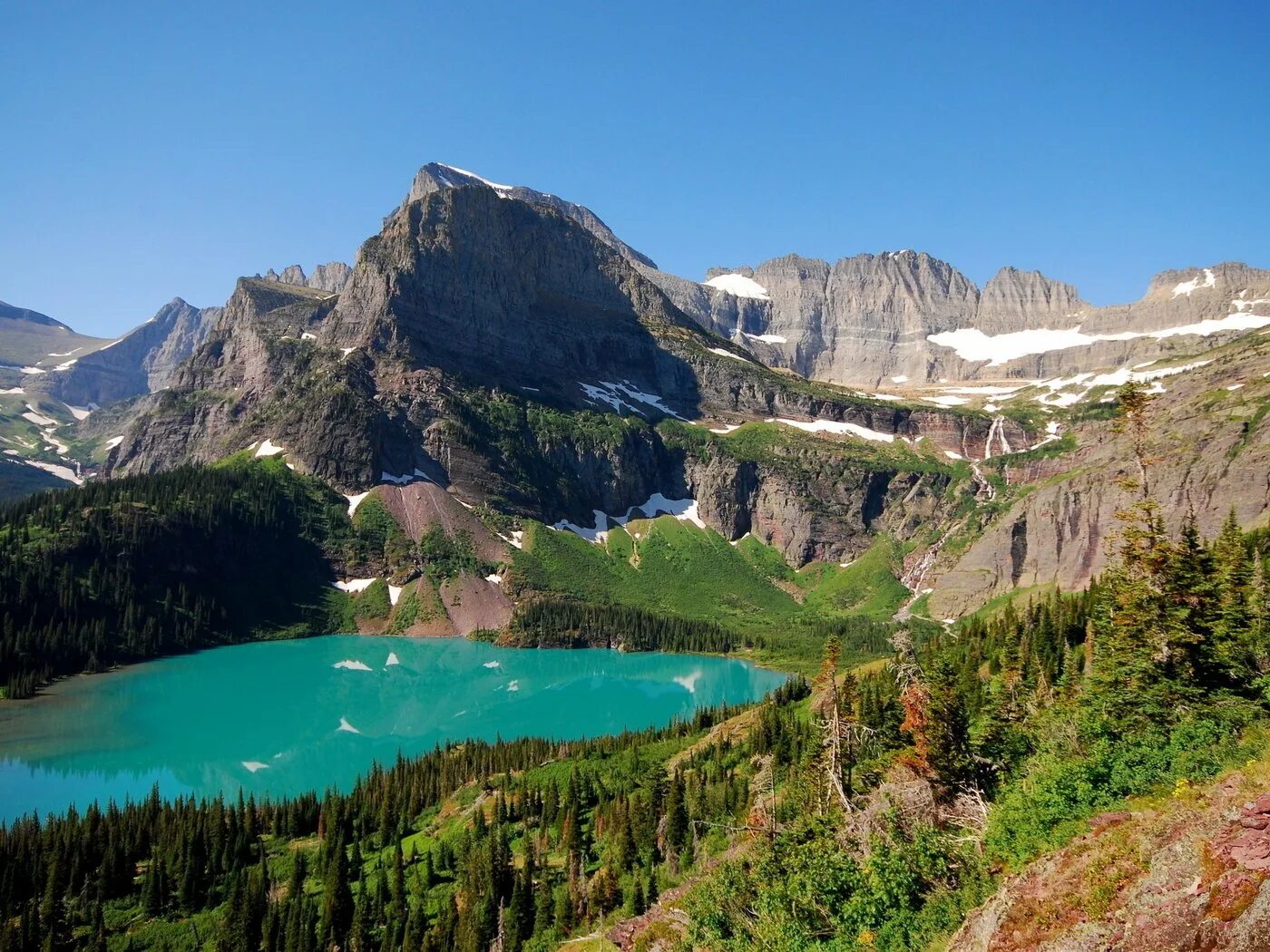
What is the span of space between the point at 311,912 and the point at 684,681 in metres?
76.8

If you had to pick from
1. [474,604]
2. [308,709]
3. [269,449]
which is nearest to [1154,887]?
[308,709]

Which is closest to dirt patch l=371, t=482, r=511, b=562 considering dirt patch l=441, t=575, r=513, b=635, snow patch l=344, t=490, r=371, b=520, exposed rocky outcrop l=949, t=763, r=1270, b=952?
snow patch l=344, t=490, r=371, b=520

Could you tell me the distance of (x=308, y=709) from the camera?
9700 cm

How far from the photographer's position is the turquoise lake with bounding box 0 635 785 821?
72.9 meters

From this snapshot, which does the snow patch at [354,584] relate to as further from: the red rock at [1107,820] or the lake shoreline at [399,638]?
the red rock at [1107,820]

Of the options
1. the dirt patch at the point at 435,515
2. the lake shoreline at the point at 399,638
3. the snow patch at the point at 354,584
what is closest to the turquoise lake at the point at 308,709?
the lake shoreline at the point at 399,638

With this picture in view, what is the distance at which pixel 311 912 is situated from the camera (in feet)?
146

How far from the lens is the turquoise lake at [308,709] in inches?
2869

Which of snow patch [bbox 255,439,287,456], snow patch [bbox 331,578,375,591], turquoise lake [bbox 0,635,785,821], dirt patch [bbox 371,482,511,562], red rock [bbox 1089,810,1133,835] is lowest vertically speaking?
turquoise lake [bbox 0,635,785,821]

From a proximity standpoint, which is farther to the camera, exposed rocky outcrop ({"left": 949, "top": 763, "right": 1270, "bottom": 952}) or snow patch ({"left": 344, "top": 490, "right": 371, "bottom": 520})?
snow patch ({"left": 344, "top": 490, "right": 371, "bottom": 520})

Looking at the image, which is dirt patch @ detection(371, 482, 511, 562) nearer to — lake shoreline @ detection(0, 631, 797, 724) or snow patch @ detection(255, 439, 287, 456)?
lake shoreline @ detection(0, 631, 797, 724)

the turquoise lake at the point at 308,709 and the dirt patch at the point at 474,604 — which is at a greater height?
the dirt patch at the point at 474,604

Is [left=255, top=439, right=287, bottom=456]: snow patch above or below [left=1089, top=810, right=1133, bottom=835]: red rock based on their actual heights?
above

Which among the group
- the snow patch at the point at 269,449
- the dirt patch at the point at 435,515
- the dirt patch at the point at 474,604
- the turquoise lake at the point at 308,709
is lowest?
the turquoise lake at the point at 308,709
